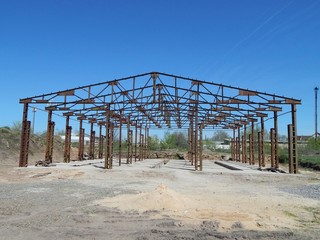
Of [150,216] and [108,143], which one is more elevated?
[108,143]

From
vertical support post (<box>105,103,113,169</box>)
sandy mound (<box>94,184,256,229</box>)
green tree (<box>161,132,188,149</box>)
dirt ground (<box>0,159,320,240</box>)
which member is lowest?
dirt ground (<box>0,159,320,240</box>)

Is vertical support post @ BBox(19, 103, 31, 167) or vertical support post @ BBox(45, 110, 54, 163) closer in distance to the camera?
vertical support post @ BBox(19, 103, 31, 167)

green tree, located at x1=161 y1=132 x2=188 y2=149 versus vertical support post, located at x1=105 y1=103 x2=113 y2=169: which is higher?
green tree, located at x1=161 y1=132 x2=188 y2=149

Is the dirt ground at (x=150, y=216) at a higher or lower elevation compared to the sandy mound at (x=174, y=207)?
lower

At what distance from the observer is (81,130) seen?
3422cm

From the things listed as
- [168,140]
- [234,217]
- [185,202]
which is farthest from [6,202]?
[168,140]

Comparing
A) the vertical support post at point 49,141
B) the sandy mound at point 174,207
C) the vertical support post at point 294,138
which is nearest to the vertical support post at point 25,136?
the vertical support post at point 49,141

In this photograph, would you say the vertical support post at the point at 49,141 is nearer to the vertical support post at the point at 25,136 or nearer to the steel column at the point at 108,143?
the vertical support post at the point at 25,136

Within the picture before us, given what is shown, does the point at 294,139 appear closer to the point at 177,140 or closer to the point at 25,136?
the point at 25,136

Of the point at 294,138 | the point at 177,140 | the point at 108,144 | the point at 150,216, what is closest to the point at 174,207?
the point at 150,216

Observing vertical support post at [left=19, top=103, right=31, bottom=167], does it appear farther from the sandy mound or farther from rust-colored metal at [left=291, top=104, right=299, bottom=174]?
rust-colored metal at [left=291, top=104, right=299, bottom=174]

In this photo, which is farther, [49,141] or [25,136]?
[49,141]

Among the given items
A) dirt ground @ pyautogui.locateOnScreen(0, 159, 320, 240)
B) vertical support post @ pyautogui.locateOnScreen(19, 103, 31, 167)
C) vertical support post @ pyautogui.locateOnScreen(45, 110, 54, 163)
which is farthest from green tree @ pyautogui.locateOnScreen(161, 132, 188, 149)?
dirt ground @ pyautogui.locateOnScreen(0, 159, 320, 240)

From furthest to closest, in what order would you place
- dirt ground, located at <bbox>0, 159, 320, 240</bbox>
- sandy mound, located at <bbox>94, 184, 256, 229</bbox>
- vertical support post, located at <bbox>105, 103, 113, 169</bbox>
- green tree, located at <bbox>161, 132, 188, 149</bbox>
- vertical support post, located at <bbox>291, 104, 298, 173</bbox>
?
green tree, located at <bbox>161, 132, 188, 149</bbox> → vertical support post, located at <bbox>105, 103, 113, 169</bbox> → vertical support post, located at <bbox>291, 104, 298, 173</bbox> → sandy mound, located at <bbox>94, 184, 256, 229</bbox> → dirt ground, located at <bbox>0, 159, 320, 240</bbox>
